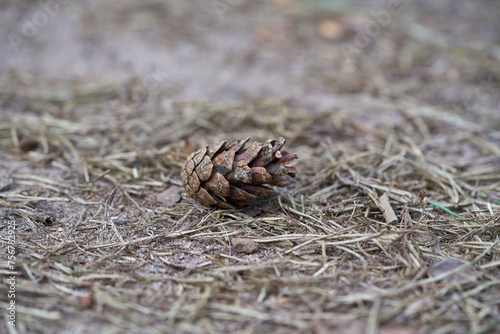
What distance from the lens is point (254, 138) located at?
2.21 metres

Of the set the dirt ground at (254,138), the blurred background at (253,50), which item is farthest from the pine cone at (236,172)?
the blurred background at (253,50)

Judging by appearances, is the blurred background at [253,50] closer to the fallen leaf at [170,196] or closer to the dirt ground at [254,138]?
the dirt ground at [254,138]

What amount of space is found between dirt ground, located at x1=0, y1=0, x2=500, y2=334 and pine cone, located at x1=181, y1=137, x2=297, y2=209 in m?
0.10

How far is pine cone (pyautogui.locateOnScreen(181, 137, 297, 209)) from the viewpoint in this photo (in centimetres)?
151

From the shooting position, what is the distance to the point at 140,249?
4.74ft

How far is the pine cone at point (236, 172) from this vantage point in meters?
1.51

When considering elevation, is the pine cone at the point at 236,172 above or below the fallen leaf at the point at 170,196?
above

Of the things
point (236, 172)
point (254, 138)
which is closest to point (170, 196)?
point (236, 172)

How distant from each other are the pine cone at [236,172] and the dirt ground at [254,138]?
0.10 meters

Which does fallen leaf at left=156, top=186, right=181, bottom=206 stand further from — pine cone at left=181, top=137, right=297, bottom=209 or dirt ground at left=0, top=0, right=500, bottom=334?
pine cone at left=181, top=137, right=297, bottom=209

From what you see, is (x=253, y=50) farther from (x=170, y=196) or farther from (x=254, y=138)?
(x=170, y=196)

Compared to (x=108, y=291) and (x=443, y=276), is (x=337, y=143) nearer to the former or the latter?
(x=443, y=276)

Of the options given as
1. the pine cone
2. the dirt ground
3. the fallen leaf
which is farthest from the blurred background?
the pine cone

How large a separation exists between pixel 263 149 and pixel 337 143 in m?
0.87
